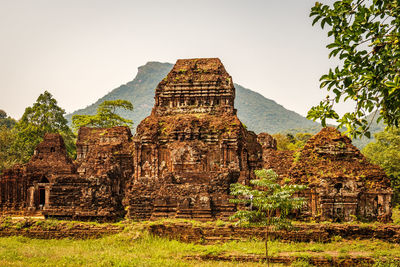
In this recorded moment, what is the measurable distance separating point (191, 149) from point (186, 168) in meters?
0.92

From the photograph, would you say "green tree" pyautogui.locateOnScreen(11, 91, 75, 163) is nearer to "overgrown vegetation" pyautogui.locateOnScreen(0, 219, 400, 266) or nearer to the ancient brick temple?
the ancient brick temple

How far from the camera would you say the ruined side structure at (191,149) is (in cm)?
1470

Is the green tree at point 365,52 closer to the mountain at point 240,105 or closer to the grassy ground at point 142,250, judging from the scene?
the grassy ground at point 142,250

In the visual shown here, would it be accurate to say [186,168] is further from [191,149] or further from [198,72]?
[198,72]

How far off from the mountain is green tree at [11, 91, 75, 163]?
71.5 metres

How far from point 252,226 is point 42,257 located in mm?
5533

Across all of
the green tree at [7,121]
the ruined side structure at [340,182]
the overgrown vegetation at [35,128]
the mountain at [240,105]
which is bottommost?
the ruined side structure at [340,182]

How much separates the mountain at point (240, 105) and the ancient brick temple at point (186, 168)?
8678cm

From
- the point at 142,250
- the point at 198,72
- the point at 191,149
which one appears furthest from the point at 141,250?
the point at 198,72

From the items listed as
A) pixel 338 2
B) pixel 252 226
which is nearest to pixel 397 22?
pixel 338 2

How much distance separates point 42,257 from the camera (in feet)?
33.0

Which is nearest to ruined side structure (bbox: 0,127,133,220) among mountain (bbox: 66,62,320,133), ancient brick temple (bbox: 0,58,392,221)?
ancient brick temple (bbox: 0,58,392,221)

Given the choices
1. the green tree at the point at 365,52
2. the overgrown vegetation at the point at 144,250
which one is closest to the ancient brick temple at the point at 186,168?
the overgrown vegetation at the point at 144,250

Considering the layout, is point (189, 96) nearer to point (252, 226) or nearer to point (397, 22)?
point (252, 226)
